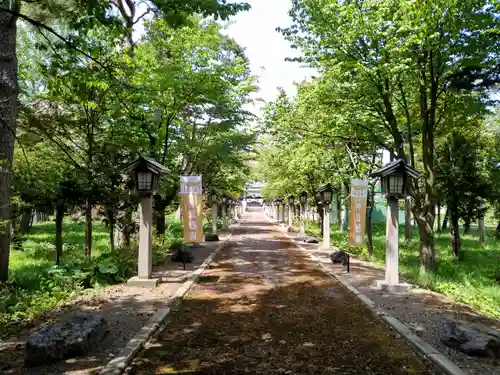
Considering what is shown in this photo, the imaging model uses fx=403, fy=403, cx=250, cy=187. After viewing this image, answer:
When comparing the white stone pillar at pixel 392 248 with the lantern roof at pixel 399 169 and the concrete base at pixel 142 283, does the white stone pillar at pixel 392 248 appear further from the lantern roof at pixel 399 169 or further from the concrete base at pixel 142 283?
the concrete base at pixel 142 283

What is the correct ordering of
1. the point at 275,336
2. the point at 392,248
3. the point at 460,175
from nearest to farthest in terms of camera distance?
the point at 275,336 → the point at 392,248 → the point at 460,175

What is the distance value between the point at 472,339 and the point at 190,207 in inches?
341

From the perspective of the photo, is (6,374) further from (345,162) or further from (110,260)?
(345,162)

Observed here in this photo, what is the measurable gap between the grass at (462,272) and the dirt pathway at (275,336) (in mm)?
2481

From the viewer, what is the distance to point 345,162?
1947 centimetres

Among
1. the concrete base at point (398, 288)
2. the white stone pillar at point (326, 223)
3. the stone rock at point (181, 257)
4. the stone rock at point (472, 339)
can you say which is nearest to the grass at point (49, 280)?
the stone rock at point (181, 257)

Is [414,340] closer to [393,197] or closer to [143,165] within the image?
[393,197]

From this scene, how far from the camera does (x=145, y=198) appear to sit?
401 inches

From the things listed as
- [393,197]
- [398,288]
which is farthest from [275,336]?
[393,197]

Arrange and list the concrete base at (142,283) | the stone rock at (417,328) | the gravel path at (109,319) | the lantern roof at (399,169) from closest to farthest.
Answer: the gravel path at (109,319), the stone rock at (417,328), the lantern roof at (399,169), the concrete base at (142,283)

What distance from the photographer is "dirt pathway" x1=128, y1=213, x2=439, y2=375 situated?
5.00 metres

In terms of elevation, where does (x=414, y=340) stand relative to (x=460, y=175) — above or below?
below

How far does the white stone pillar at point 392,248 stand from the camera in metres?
9.58

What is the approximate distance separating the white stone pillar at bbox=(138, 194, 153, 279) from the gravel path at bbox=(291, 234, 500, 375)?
5.22m
